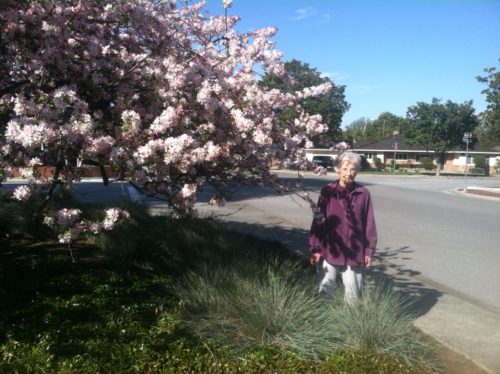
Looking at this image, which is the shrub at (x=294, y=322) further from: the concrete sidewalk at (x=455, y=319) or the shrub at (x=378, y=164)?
the shrub at (x=378, y=164)

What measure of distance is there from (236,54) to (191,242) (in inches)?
98.4

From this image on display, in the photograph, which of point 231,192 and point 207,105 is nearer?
point 207,105

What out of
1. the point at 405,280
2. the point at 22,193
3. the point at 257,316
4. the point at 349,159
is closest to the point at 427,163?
the point at 405,280

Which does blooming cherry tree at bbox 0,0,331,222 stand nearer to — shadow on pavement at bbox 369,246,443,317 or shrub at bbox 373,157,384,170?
shadow on pavement at bbox 369,246,443,317

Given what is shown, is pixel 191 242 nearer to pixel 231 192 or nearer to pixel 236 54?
pixel 231 192

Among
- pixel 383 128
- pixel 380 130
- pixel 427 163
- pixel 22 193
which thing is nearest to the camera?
pixel 22 193

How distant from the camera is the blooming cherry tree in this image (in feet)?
11.2

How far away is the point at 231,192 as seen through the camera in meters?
5.59

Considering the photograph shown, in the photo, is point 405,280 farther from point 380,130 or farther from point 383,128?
point 380,130

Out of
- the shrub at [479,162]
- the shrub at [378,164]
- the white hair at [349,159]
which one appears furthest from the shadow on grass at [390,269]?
the shrub at [479,162]

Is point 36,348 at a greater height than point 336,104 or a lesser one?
lesser

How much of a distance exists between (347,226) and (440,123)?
52.2 m

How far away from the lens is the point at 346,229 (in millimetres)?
4430

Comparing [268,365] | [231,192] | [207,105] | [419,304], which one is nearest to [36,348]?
Answer: [268,365]
